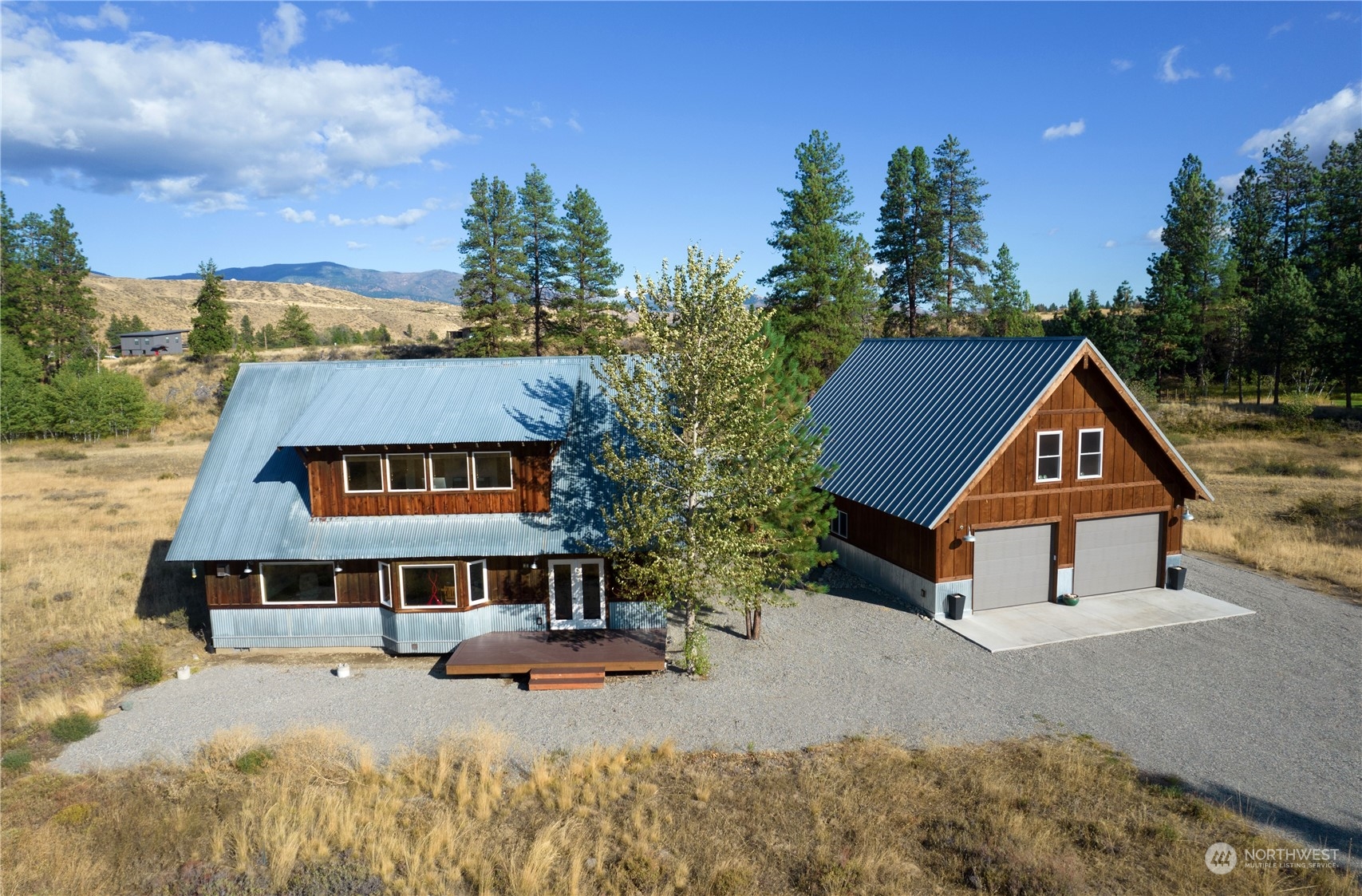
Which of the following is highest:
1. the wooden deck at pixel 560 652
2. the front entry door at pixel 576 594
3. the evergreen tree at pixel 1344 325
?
the evergreen tree at pixel 1344 325

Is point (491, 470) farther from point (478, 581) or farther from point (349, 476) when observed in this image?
point (349, 476)

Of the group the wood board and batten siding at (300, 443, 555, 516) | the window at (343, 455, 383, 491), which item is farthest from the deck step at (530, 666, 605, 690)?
the window at (343, 455, 383, 491)

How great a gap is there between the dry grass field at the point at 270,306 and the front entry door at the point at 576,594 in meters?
99.3

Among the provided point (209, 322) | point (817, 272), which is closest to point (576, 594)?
point (817, 272)

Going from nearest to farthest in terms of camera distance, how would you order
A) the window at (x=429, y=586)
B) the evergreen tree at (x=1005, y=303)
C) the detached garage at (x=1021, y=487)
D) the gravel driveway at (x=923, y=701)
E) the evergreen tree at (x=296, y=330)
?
the gravel driveway at (x=923, y=701), the window at (x=429, y=586), the detached garage at (x=1021, y=487), the evergreen tree at (x=1005, y=303), the evergreen tree at (x=296, y=330)

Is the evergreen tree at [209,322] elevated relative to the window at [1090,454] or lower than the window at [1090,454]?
elevated

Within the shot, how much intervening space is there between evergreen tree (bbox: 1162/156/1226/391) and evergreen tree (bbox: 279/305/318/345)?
3323 inches

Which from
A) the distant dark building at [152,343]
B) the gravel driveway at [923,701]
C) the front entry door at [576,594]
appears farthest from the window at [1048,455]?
the distant dark building at [152,343]

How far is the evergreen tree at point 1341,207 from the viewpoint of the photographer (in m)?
57.1

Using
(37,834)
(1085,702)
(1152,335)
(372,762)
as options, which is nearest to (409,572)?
(372,762)

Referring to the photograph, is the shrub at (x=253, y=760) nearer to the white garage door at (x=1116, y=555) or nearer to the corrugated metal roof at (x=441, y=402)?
the corrugated metal roof at (x=441, y=402)

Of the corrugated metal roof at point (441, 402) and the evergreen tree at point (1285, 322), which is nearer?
the corrugated metal roof at point (441, 402)

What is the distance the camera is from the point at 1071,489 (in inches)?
799

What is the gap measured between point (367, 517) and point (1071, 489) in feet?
63.1
